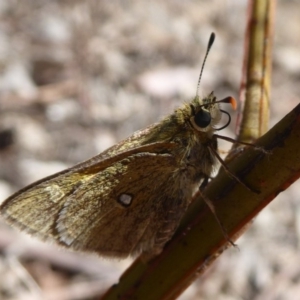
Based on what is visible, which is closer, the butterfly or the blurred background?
the butterfly

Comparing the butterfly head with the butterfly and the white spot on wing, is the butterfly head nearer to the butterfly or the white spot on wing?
the butterfly

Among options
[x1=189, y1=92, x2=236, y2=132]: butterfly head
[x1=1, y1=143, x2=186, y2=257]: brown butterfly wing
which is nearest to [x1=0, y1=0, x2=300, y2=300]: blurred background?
[x1=1, y1=143, x2=186, y2=257]: brown butterfly wing

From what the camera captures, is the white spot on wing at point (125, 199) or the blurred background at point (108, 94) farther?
the blurred background at point (108, 94)

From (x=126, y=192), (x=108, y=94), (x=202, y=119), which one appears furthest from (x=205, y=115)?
(x=108, y=94)

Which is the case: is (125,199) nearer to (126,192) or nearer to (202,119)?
(126,192)

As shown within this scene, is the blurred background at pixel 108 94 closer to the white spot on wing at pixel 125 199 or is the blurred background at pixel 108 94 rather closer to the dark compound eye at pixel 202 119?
the white spot on wing at pixel 125 199

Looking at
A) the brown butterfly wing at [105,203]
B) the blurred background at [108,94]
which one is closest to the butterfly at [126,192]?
the brown butterfly wing at [105,203]
